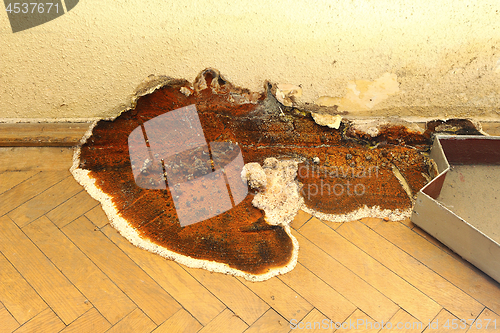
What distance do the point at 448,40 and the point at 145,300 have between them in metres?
1.77

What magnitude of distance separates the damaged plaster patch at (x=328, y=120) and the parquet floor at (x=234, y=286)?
53cm

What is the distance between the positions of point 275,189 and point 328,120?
49 cm

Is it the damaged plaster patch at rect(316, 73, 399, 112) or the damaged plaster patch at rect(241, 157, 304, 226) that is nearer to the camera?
the damaged plaster patch at rect(241, 157, 304, 226)

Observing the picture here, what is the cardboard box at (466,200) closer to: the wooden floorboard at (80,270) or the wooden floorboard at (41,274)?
the wooden floorboard at (80,270)

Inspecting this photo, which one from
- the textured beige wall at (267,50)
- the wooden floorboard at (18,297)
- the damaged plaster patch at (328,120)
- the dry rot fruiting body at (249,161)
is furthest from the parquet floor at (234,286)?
the textured beige wall at (267,50)

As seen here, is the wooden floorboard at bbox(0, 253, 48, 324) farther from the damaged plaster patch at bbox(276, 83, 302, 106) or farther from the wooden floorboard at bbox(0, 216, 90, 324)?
the damaged plaster patch at bbox(276, 83, 302, 106)

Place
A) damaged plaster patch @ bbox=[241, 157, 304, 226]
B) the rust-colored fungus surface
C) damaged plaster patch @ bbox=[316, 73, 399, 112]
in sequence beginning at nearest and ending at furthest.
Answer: the rust-colored fungus surface, damaged plaster patch @ bbox=[241, 157, 304, 226], damaged plaster patch @ bbox=[316, 73, 399, 112]

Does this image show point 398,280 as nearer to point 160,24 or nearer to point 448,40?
point 448,40

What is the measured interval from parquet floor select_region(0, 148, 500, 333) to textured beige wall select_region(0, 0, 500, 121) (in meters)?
0.66

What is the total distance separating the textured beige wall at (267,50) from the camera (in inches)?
63.5

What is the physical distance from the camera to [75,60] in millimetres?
1705

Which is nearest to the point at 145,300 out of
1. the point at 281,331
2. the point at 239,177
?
the point at 281,331

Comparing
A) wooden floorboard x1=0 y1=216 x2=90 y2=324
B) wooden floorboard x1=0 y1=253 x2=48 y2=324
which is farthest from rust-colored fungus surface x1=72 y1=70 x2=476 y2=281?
wooden floorboard x1=0 y1=253 x2=48 y2=324

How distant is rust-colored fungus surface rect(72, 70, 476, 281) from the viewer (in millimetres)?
1521
